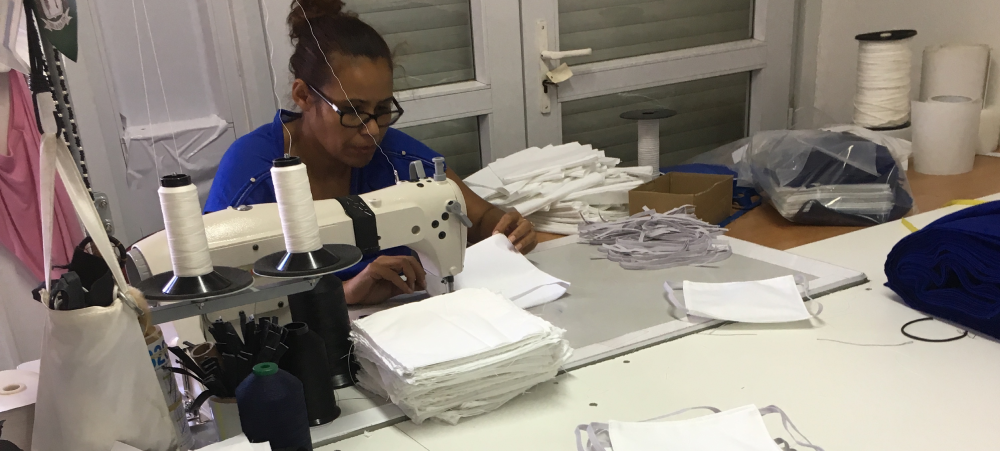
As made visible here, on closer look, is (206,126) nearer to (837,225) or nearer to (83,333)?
(83,333)

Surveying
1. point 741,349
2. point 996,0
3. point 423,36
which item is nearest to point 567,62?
point 423,36

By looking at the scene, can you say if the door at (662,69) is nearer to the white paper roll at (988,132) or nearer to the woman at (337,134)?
the white paper roll at (988,132)

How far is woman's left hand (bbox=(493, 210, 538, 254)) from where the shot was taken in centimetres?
168

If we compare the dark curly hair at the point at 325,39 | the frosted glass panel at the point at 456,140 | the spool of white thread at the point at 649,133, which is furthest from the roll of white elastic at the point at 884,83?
the dark curly hair at the point at 325,39

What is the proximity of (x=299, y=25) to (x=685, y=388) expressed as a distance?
108cm

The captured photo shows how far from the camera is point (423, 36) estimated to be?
7.49 feet

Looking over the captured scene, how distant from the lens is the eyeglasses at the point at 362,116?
1.50 m

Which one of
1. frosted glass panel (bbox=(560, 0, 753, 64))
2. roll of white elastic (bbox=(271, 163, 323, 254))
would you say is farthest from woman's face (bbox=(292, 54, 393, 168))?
frosted glass panel (bbox=(560, 0, 753, 64))

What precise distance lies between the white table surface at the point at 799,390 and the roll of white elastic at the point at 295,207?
263 millimetres

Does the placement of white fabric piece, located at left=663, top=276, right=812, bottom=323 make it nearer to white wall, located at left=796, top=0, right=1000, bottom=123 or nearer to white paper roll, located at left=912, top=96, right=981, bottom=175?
white paper roll, located at left=912, top=96, right=981, bottom=175

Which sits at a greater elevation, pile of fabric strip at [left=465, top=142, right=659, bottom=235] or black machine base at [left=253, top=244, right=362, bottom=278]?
black machine base at [left=253, top=244, right=362, bottom=278]

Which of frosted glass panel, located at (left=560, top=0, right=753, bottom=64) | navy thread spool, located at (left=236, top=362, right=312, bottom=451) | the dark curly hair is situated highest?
the dark curly hair

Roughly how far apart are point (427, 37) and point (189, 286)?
153cm

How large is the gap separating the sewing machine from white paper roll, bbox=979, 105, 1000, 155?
1890 mm
